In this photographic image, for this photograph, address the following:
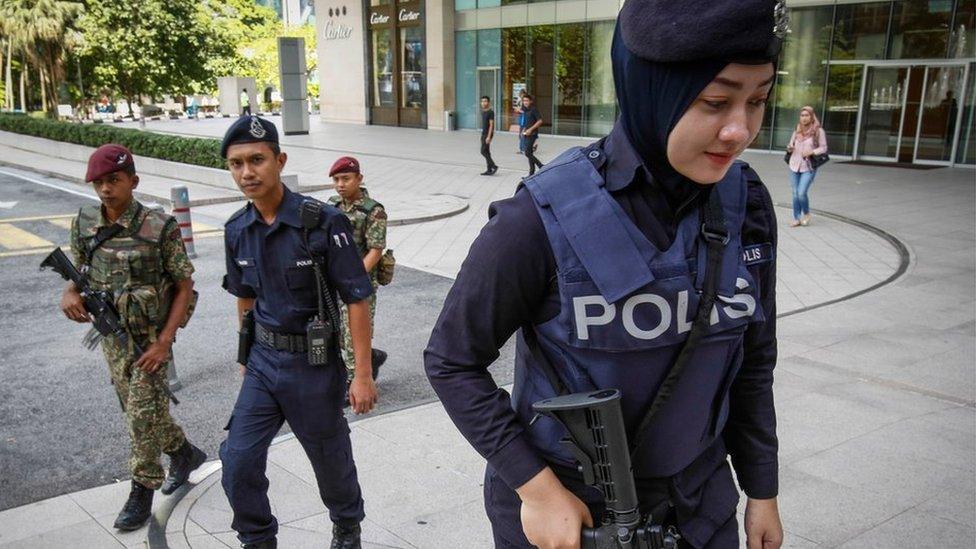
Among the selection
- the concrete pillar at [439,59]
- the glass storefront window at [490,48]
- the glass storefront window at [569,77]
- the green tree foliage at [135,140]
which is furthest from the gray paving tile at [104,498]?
the concrete pillar at [439,59]

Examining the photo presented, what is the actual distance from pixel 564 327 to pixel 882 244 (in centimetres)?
1033

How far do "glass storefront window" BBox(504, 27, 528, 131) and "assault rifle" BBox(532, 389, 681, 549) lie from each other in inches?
1059

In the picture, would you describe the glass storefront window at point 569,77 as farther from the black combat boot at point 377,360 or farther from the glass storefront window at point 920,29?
the black combat boot at point 377,360

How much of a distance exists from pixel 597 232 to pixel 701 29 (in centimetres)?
40

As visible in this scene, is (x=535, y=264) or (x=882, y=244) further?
(x=882, y=244)

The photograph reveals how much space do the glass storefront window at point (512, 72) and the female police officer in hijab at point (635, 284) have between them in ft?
87.6

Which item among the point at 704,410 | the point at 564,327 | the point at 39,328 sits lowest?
the point at 39,328

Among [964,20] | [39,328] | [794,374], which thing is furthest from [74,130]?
[964,20]

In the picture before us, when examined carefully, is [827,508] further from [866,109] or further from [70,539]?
[866,109]

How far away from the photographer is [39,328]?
23.2 ft

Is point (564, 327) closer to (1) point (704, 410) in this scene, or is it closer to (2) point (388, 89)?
(1) point (704, 410)

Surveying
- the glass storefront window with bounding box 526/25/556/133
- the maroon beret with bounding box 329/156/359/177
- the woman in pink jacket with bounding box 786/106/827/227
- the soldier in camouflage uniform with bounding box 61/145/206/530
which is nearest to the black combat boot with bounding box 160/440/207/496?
the soldier in camouflage uniform with bounding box 61/145/206/530

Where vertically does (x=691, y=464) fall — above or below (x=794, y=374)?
above

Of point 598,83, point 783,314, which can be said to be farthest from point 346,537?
point 598,83
